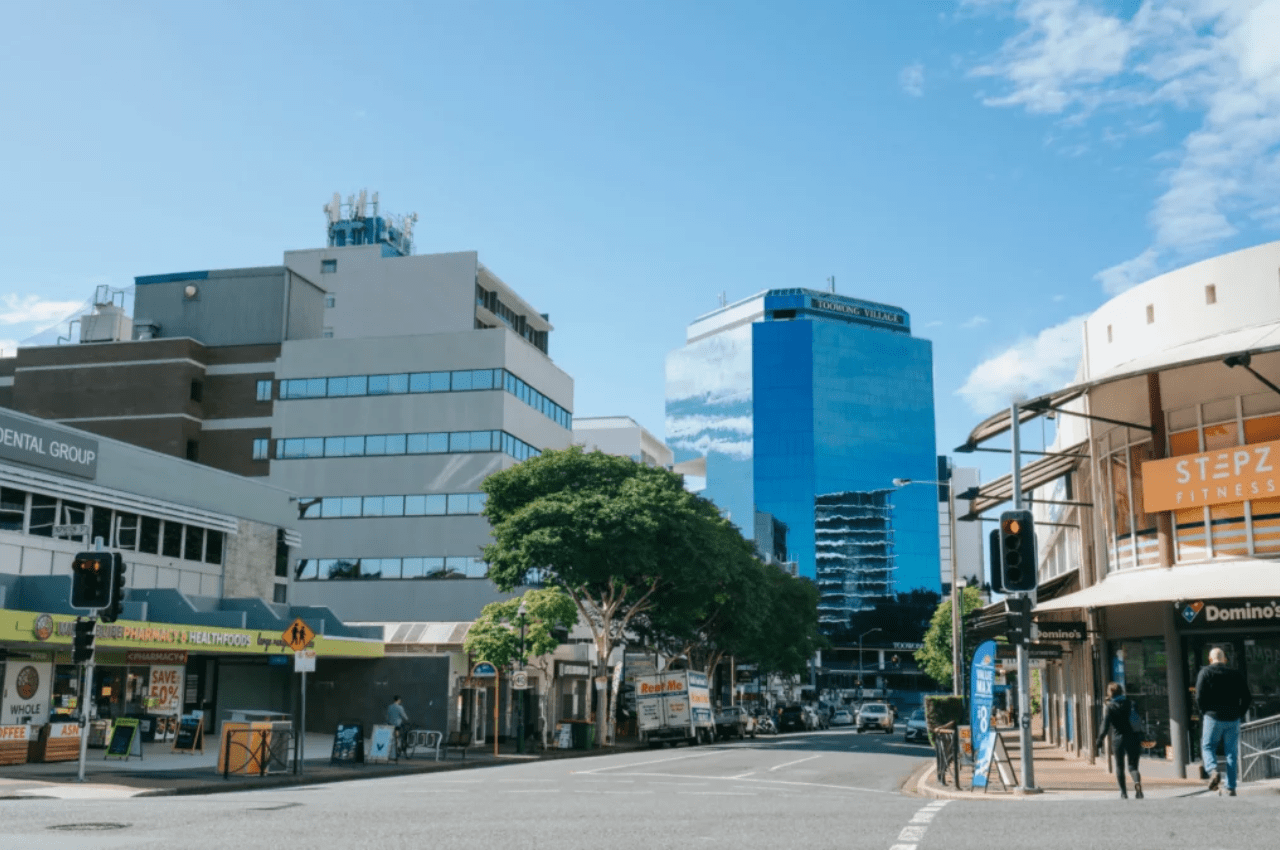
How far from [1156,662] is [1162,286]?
737 centimetres

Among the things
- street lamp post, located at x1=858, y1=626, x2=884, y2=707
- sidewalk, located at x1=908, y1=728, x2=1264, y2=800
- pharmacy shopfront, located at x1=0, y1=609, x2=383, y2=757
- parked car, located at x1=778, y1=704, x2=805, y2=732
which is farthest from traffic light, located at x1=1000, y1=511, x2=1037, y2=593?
street lamp post, located at x1=858, y1=626, x2=884, y2=707

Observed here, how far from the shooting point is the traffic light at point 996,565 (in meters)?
20.5

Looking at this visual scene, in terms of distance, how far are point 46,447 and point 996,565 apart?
26.9 m

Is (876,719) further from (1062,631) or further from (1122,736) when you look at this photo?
(1122,736)

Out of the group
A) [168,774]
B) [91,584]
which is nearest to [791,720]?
[168,774]

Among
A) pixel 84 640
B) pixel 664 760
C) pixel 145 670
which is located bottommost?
pixel 664 760

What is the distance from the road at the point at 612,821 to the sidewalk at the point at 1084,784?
2412 mm

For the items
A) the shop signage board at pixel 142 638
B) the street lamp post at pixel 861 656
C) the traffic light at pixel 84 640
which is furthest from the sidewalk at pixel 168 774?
the street lamp post at pixel 861 656

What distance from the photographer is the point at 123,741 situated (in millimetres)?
30062

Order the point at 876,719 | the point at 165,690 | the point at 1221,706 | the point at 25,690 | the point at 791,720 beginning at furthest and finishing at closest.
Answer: the point at 791,720 → the point at 876,719 → the point at 165,690 → the point at 25,690 → the point at 1221,706

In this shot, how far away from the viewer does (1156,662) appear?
25.2 m

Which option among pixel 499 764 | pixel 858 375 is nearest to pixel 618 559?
pixel 499 764

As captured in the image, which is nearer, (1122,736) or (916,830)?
(916,830)

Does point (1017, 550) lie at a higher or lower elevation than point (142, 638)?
higher
